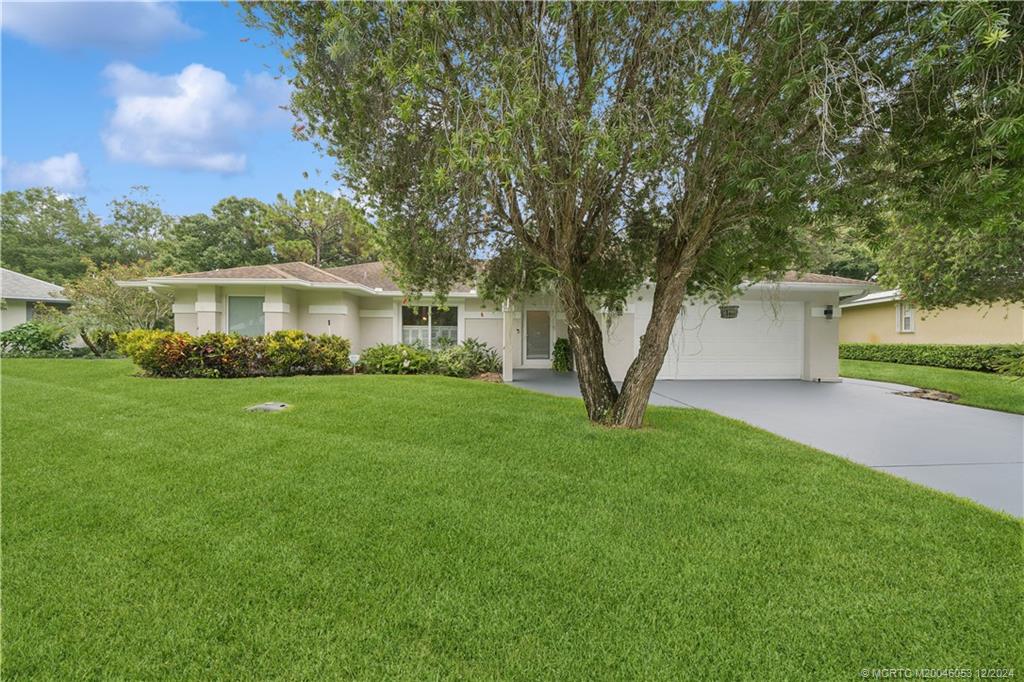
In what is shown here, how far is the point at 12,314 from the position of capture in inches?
699

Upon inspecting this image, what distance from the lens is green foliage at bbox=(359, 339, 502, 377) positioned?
464 inches

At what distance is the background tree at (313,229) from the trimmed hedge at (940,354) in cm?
2480

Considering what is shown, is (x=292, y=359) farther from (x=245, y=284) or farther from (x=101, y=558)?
(x=101, y=558)

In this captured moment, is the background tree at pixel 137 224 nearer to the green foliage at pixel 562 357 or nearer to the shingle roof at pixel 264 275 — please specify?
the shingle roof at pixel 264 275

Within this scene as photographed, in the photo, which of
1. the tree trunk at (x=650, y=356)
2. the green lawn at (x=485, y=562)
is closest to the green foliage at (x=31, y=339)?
the green lawn at (x=485, y=562)

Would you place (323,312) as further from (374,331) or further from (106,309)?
(106,309)

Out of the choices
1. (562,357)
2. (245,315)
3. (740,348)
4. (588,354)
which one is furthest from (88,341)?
(740,348)

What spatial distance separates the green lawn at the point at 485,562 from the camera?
209 centimetres

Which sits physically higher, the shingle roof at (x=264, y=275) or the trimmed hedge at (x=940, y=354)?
the shingle roof at (x=264, y=275)

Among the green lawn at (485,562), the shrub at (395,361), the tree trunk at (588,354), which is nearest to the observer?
the green lawn at (485,562)

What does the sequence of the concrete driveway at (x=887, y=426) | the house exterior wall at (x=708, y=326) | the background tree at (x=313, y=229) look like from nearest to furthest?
the concrete driveway at (x=887, y=426), the house exterior wall at (x=708, y=326), the background tree at (x=313, y=229)

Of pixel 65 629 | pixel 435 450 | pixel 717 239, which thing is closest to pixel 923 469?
pixel 717 239

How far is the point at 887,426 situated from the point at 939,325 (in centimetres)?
1388

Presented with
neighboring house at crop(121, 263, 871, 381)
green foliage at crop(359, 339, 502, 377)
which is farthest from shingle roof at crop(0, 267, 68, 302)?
green foliage at crop(359, 339, 502, 377)
